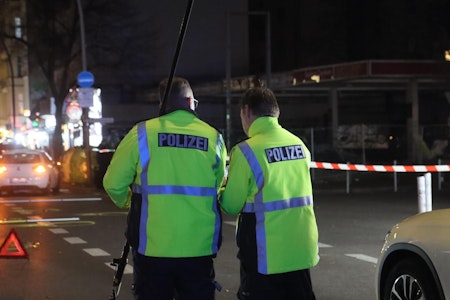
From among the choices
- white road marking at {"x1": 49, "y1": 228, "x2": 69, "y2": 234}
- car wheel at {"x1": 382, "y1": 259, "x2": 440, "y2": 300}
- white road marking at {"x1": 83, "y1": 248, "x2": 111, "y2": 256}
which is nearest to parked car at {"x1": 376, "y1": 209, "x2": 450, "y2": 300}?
car wheel at {"x1": 382, "y1": 259, "x2": 440, "y2": 300}

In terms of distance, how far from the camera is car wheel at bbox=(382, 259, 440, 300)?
5449 mm

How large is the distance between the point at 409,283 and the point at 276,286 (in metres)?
1.63

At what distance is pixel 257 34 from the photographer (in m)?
77.8

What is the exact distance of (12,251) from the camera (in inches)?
409

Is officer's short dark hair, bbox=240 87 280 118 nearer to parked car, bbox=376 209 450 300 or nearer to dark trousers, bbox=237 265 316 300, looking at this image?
dark trousers, bbox=237 265 316 300

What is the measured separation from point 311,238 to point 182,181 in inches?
34.5

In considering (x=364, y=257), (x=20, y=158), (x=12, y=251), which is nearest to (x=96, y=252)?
(x=12, y=251)

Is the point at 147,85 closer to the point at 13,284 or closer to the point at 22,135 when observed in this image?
the point at 22,135

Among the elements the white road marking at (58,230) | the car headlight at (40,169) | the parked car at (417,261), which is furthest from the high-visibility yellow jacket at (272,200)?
the car headlight at (40,169)

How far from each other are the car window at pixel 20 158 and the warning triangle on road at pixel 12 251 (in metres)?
12.3

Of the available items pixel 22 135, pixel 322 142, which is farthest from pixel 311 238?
pixel 22 135

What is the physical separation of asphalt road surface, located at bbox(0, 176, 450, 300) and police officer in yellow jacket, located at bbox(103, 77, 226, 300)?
3615 millimetres

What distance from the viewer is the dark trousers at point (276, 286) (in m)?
4.42

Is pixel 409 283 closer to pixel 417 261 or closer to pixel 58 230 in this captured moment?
pixel 417 261
